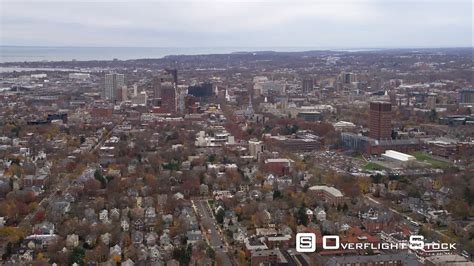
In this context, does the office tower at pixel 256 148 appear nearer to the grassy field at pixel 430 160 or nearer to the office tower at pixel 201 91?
the grassy field at pixel 430 160

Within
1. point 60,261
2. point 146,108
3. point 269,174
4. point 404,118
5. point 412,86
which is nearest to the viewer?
point 60,261

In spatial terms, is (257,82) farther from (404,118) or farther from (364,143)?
(364,143)

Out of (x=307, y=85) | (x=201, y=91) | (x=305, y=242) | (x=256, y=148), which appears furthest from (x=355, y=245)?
(x=307, y=85)

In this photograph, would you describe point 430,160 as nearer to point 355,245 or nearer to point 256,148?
point 256,148

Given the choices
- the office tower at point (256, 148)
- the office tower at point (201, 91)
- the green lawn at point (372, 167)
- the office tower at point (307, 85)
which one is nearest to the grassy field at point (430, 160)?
the green lawn at point (372, 167)

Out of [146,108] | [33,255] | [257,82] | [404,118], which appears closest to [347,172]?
[33,255]
